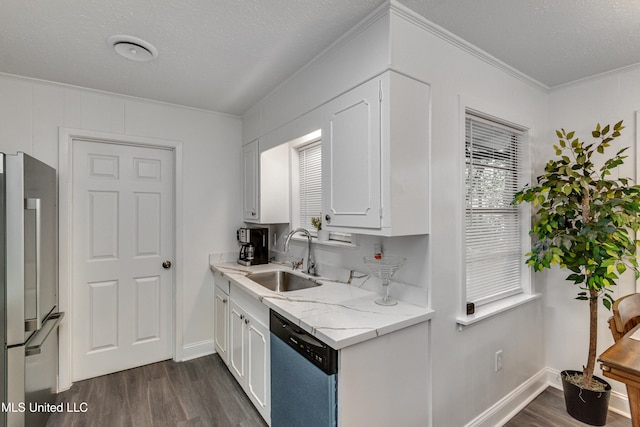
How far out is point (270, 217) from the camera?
114 inches

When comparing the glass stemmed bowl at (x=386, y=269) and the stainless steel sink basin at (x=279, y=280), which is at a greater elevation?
the glass stemmed bowl at (x=386, y=269)

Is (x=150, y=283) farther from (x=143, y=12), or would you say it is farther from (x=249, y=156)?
(x=143, y=12)

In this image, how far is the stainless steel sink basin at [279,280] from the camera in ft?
8.36

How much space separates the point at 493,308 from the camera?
79.3 inches

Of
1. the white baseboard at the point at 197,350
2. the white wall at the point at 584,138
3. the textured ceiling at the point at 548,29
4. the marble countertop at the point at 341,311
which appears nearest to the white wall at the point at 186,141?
the white baseboard at the point at 197,350

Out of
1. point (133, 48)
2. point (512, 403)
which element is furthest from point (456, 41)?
point (512, 403)

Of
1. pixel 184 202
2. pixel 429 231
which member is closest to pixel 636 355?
pixel 429 231

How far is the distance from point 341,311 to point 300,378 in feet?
1.27

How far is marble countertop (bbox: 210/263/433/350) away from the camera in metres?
1.39

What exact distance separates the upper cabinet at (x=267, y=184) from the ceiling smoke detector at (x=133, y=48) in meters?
1.10

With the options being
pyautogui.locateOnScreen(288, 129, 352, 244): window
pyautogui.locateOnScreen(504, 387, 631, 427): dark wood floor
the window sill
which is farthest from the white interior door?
pyautogui.locateOnScreen(504, 387, 631, 427): dark wood floor

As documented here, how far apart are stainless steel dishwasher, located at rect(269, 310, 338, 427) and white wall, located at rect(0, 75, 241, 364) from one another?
58.1 inches

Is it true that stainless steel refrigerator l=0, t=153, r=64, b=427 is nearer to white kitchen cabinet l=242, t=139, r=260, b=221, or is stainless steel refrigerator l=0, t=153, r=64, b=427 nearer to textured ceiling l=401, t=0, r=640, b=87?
white kitchen cabinet l=242, t=139, r=260, b=221

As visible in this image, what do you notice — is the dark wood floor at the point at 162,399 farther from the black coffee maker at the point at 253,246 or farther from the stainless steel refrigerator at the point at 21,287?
the black coffee maker at the point at 253,246
